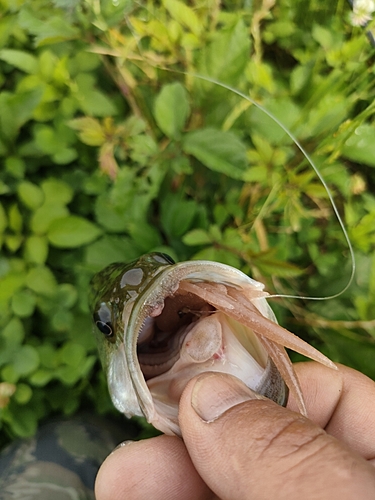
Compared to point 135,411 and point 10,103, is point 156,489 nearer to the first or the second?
point 135,411

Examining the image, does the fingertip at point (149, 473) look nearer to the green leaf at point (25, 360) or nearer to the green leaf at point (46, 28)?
the green leaf at point (25, 360)

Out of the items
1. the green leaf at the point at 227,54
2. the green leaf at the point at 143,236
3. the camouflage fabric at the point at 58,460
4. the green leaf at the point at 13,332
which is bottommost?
the camouflage fabric at the point at 58,460

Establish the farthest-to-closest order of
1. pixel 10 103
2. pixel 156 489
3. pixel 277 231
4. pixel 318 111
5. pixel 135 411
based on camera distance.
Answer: pixel 277 231 → pixel 10 103 → pixel 318 111 → pixel 156 489 → pixel 135 411

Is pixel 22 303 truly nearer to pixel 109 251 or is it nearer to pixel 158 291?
pixel 109 251

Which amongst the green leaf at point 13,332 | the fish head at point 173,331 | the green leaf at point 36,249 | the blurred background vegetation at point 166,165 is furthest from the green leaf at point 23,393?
the fish head at point 173,331

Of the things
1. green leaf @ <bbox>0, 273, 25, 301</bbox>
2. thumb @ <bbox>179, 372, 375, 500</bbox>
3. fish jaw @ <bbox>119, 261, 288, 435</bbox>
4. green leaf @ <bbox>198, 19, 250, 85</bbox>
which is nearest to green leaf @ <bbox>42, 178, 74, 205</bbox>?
green leaf @ <bbox>0, 273, 25, 301</bbox>

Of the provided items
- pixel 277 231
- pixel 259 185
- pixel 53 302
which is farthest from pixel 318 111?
pixel 53 302
